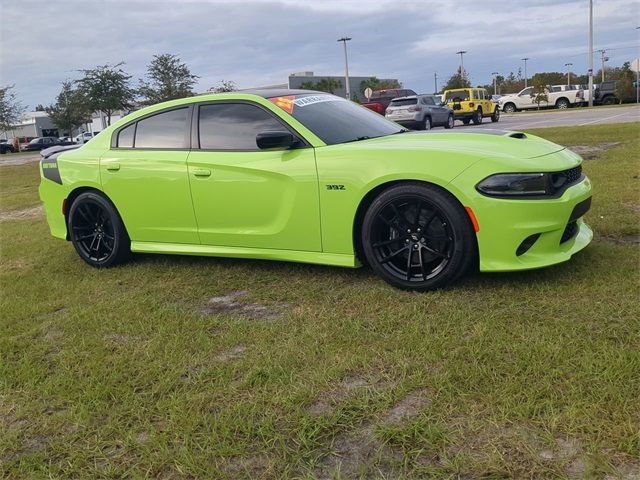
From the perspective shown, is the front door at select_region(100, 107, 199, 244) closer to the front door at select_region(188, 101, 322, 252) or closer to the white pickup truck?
the front door at select_region(188, 101, 322, 252)

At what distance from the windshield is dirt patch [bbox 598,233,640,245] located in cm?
188

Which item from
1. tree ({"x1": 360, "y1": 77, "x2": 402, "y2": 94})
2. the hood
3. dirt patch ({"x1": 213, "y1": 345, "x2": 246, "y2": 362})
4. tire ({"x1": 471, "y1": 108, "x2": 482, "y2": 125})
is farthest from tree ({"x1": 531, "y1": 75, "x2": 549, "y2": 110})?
dirt patch ({"x1": 213, "y1": 345, "x2": 246, "y2": 362})

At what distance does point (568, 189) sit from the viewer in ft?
12.0

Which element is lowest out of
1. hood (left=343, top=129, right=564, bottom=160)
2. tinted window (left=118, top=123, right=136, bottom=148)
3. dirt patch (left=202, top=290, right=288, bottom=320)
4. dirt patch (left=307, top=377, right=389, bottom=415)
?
dirt patch (left=307, top=377, right=389, bottom=415)

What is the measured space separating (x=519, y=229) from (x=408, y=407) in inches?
60.1

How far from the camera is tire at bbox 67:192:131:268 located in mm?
5059

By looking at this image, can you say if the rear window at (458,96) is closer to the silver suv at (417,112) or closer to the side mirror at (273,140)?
the silver suv at (417,112)

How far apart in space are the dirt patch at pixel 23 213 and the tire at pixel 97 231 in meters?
4.39

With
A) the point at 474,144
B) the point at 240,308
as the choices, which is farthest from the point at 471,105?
the point at 240,308

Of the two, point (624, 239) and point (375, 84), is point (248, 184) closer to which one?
point (624, 239)

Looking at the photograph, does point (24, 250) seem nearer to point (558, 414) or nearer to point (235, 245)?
point (235, 245)

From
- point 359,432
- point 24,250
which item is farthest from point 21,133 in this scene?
point 359,432

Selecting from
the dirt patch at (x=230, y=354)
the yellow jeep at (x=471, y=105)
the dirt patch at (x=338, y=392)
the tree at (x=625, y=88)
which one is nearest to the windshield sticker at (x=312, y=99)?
the dirt patch at (x=230, y=354)

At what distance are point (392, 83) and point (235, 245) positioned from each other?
67740 millimetres
